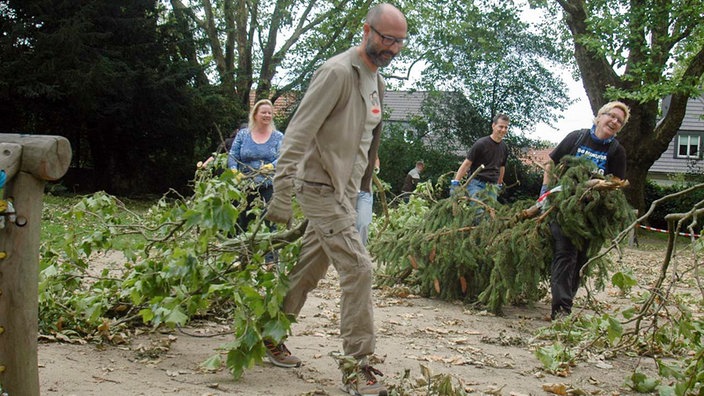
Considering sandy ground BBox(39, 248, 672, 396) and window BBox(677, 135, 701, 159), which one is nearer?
sandy ground BBox(39, 248, 672, 396)

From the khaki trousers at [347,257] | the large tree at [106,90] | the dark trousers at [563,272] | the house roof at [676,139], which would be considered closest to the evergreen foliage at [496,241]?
the dark trousers at [563,272]

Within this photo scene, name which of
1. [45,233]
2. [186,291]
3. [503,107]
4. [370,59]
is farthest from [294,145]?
[503,107]

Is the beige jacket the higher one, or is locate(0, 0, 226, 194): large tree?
locate(0, 0, 226, 194): large tree

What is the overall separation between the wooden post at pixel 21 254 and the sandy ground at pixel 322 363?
72 centimetres

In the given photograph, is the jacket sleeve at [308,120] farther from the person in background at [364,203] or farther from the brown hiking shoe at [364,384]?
the brown hiking shoe at [364,384]

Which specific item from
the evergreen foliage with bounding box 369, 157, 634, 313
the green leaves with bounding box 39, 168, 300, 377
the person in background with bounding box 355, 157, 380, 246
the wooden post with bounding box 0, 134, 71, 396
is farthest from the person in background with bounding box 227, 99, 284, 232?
the wooden post with bounding box 0, 134, 71, 396

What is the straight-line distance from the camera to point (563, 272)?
6.79 meters

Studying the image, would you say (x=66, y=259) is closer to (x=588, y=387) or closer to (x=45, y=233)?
(x=588, y=387)

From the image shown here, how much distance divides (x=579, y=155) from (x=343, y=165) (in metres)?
3.41

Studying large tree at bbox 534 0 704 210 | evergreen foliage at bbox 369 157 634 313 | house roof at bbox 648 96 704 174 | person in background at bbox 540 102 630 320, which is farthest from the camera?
house roof at bbox 648 96 704 174

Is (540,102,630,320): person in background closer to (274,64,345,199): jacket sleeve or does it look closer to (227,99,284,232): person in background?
(227,99,284,232): person in background

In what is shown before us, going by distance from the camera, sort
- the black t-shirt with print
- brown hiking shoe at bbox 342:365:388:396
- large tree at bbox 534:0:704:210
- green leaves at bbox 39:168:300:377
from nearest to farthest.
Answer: brown hiking shoe at bbox 342:365:388:396 < green leaves at bbox 39:168:300:377 < the black t-shirt with print < large tree at bbox 534:0:704:210

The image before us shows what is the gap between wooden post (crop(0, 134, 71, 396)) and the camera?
3.35 m

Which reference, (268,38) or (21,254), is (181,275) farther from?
(268,38)
